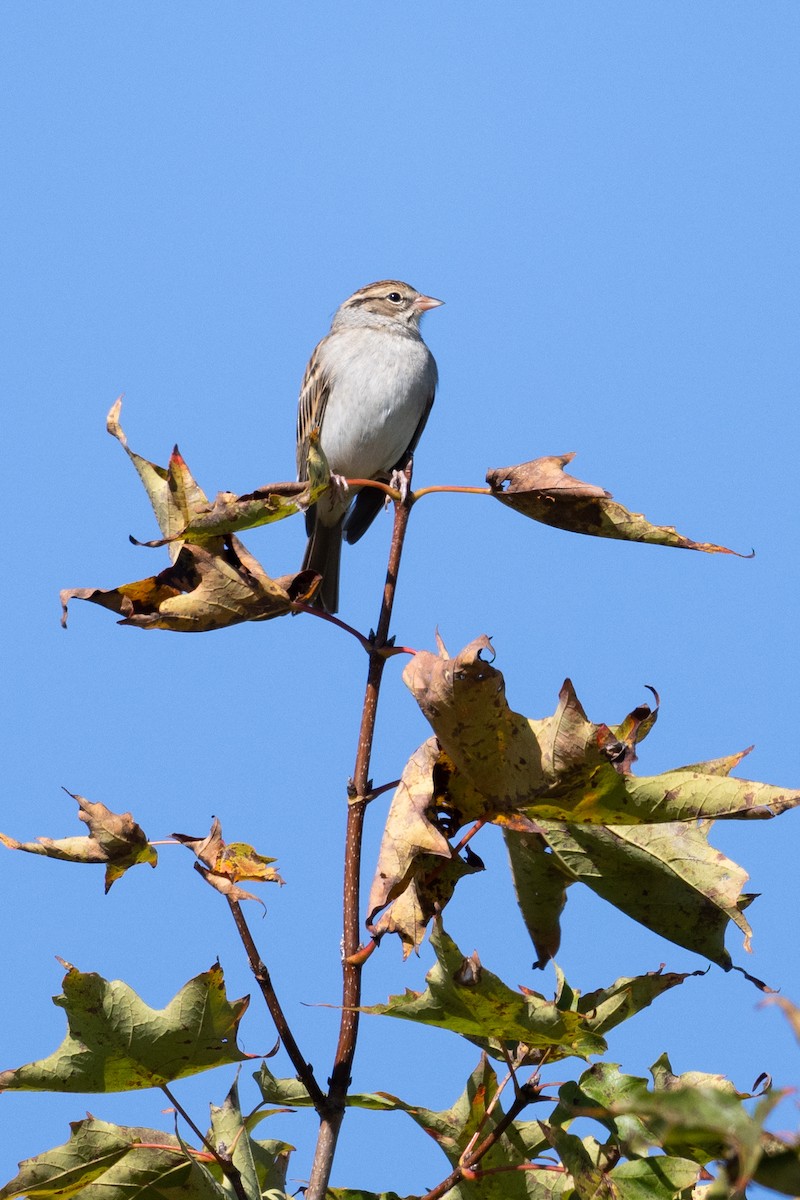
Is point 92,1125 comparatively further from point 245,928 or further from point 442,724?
point 442,724

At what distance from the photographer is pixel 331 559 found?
8.48 metres

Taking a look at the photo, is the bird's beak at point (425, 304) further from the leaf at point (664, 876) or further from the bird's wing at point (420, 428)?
the leaf at point (664, 876)

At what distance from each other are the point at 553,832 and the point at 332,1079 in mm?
651

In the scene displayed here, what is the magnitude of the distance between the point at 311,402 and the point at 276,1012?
6006mm

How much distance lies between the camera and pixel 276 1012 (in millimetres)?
2580

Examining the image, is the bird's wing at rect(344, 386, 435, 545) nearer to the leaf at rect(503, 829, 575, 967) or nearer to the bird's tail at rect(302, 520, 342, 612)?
the bird's tail at rect(302, 520, 342, 612)

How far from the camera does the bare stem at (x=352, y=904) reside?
256 centimetres

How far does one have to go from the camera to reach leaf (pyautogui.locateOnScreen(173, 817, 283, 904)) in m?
2.64

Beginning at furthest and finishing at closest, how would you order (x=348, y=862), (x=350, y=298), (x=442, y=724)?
1. (x=350, y=298)
2. (x=348, y=862)
3. (x=442, y=724)

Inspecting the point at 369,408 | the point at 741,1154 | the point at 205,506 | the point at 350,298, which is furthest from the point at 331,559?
the point at 741,1154

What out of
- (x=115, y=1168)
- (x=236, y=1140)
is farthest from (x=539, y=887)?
(x=115, y=1168)

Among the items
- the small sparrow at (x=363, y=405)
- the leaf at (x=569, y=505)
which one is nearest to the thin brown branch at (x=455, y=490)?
the leaf at (x=569, y=505)

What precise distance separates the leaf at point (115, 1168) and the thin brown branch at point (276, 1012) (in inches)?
12.7

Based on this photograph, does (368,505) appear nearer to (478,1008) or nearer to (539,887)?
(539,887)
